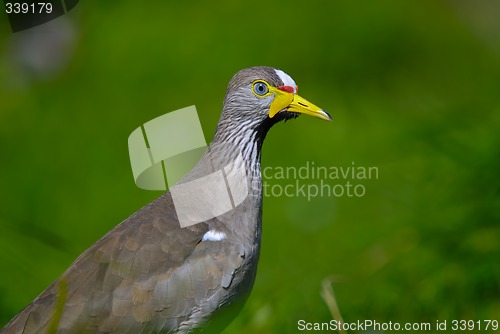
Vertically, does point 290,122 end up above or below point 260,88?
below

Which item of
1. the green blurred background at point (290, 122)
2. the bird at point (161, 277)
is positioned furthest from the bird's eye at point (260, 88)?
the green blurred background at point (290, 122)

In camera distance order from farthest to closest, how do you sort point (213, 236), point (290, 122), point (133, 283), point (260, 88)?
point (290, 122), point (260, 88), point (213, 236), point (133, 283)

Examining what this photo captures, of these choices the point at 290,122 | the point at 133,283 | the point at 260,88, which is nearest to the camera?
the point at 133,283

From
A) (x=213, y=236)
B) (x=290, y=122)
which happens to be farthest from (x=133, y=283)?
(x=290, y=122)

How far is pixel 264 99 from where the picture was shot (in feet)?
13.8

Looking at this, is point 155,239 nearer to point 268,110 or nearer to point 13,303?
point 268,110

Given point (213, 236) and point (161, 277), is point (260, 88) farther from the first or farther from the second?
point (161, 277)

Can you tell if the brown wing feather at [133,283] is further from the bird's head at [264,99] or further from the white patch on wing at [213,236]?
the bird's head at [264,99]

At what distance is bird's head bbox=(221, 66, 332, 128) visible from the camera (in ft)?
13.7

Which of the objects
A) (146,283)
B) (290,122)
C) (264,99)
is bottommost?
(290,122)

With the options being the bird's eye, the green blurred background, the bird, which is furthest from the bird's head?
the green blurred background

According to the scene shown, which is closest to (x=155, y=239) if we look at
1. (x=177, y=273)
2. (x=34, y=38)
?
(x=177, y=273)

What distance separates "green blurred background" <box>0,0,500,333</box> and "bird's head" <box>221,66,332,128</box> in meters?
0.85

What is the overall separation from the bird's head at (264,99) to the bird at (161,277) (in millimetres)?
394
